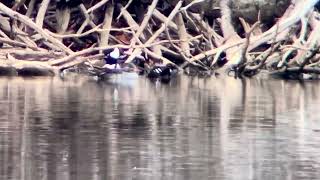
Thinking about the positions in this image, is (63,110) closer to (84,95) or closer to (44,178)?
(84,95)

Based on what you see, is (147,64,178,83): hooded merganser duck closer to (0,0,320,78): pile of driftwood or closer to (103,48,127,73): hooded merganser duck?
(0,0,320,78): pile of driftwood

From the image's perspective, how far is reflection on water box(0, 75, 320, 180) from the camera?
7637mm

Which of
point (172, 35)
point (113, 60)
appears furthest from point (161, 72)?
point (172, 35)

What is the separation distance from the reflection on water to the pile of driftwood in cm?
445

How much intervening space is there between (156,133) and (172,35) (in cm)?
1458

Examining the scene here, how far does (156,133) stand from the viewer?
10000 mm

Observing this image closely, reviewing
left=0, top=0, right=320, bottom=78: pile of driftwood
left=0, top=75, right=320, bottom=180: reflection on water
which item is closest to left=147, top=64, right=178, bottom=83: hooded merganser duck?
left=0, top=0, right=320, bottom=78: pile of driftwood

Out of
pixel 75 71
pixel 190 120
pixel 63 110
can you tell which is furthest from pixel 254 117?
pixel 75 71

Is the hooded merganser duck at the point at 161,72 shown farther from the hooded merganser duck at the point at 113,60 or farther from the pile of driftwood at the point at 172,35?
the hooded merganser duck at the point at 113,60

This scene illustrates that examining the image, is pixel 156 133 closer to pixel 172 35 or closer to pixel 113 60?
pixel 113 60

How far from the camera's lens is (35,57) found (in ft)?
70.5

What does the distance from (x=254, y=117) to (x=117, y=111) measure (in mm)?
1551

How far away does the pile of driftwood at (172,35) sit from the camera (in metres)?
21.1

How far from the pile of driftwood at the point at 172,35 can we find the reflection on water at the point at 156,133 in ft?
14.6
